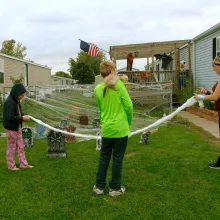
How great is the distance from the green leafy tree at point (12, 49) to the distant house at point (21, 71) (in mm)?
9869

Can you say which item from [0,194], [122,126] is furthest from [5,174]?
[122,126]

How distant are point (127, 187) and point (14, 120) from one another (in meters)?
2.14

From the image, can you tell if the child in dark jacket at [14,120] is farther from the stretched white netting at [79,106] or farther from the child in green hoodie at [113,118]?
the stretched white netting at [79,106]

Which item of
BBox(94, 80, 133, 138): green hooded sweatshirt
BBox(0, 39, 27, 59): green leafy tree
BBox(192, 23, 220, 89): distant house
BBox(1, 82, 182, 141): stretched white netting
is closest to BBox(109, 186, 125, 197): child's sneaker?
BBox(94, 80, 133, 138): green hooded sweatshirt

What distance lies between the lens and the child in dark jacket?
5.30 meters

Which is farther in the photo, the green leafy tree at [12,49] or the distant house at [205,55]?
the green leafy tree at [12,49]

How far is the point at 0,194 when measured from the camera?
170 inches

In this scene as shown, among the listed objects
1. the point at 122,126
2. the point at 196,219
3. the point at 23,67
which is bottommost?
the point at 196,219

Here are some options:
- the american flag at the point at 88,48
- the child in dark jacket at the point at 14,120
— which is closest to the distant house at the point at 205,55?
the american flag at the point at 88,48

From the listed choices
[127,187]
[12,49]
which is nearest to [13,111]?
[127,187]

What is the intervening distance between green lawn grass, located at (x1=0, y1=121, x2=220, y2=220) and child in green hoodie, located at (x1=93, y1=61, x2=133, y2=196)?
0.32m

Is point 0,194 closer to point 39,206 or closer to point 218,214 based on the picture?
point 39,206

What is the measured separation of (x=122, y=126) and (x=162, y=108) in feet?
28.7

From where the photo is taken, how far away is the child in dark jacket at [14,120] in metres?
5.30
